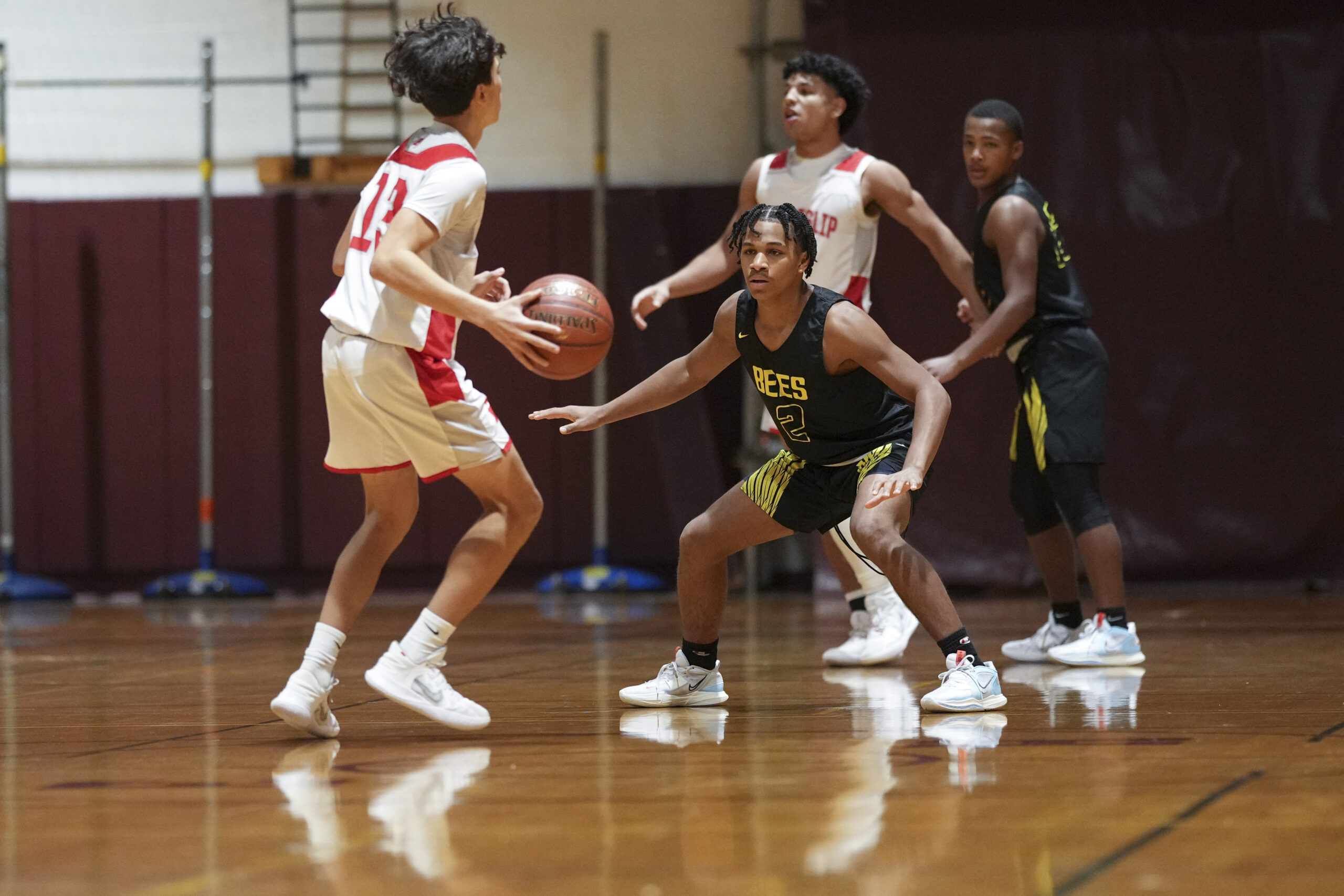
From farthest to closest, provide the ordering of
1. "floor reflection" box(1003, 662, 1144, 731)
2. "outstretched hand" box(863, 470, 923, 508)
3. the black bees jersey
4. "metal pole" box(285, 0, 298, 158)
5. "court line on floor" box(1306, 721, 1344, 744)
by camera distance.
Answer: "metal pole" box(285, 0, 298, 158)
the black bees jersey
"floor reflection" box(1003, 662, 1144, 731)
"outstretched hand" box(863, 470, 923, 508)
"court line on floor" box(1306, 721, 1344, 744)

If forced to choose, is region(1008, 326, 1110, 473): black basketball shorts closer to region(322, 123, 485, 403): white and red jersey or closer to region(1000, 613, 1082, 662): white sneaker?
region(1000, 613, 1082, 662): white sneaker

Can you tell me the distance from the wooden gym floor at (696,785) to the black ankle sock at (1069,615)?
0.92 ft

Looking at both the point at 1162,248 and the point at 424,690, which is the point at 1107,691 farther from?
the point at 1162,248

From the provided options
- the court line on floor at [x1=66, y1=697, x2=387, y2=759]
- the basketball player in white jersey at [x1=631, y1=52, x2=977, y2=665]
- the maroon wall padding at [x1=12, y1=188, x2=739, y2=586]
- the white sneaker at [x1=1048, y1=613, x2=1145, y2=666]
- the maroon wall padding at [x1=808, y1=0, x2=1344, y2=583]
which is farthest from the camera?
the maroon wall padding at [x1=12, y1=188, x2=739, y2=586]

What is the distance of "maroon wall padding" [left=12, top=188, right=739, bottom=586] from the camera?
26.8ft

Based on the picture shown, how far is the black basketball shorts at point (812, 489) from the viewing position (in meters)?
3.40

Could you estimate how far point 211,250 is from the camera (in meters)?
8.07

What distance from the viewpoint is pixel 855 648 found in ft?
14.1

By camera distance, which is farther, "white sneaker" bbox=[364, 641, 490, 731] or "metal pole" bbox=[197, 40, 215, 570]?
"metal pole" bbox=[197, 40, 215, 570]

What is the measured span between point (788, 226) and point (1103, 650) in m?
1.64

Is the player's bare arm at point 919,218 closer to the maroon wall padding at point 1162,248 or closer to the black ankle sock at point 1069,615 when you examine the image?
the black ankle sock at point 1069,615

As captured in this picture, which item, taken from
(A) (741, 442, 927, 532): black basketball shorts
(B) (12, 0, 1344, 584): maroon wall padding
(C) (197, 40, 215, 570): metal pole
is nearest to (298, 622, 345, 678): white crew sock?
(A) (741, 442, 927, 532): black basketball shorts

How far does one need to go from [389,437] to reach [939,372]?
152 centimetres

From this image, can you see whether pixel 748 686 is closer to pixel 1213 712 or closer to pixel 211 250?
pixel 1213 712
